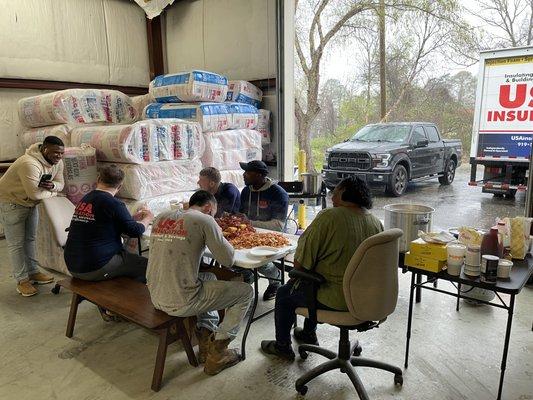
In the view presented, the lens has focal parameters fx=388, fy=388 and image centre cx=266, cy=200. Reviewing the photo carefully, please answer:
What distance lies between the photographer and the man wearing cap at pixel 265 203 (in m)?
3.57

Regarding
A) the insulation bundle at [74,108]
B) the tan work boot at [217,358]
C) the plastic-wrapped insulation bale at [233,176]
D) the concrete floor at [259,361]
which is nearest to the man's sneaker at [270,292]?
the concrete floor at [259,361]

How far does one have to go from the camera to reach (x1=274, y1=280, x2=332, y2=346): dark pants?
2414 millimetres

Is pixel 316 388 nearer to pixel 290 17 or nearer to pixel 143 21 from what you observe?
pixel 290 17

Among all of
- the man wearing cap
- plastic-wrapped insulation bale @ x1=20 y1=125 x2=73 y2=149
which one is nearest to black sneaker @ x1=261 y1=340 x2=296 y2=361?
the man wearing cap

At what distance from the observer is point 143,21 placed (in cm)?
740

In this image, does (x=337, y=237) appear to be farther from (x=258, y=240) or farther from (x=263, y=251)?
(x=258, y=240)

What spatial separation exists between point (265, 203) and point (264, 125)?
259cm

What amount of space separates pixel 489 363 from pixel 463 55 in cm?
458

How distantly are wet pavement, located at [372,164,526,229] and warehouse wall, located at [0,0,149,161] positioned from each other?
5.18 meters

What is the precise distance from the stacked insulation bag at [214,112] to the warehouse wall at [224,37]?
0.74 metres

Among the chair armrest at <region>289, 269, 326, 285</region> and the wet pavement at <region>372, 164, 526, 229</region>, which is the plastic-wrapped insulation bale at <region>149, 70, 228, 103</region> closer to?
the wet pavement at <region>372, 164, 526, 229</region>

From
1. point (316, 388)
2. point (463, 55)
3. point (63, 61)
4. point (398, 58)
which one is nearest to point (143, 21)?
point (63, 61)

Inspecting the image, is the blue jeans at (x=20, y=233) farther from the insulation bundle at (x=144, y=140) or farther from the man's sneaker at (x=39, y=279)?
the insulation bundle at (x=144, y=140)

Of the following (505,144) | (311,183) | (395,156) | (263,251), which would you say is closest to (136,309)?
(263,251)
